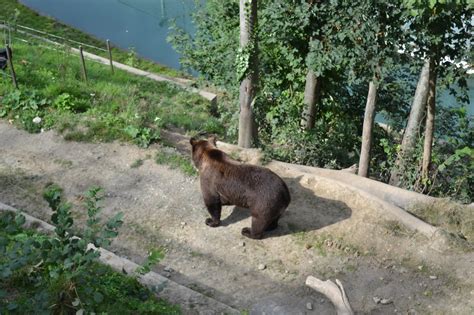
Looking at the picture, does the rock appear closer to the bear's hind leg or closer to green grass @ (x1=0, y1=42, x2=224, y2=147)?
the bear's hind leg

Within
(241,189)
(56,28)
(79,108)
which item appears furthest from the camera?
(56,28)

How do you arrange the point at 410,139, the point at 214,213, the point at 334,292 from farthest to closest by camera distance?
1. the point at 410,139
2. the point at 214,213
3. the point at 334,292

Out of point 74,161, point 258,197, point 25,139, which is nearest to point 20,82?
Result: point 25,139

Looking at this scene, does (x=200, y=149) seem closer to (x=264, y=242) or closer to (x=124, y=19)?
(x=264, y=242)

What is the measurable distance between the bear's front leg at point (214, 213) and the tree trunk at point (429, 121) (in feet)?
11.1

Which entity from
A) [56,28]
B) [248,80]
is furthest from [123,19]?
[248,80]

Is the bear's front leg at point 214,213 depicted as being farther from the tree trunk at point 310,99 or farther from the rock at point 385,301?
the tree trunk at point 310,99

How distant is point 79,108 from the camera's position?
34.3 ft

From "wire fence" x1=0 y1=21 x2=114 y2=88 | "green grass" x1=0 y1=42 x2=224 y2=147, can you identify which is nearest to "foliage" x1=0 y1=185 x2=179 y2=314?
"green grass" x1=0 y1=42 x2=224 y2=147

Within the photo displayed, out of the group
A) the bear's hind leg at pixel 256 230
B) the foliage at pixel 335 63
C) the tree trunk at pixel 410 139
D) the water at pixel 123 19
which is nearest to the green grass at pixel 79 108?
the foliage at pixel 335 63

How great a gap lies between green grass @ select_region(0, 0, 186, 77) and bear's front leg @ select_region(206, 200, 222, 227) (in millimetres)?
16936

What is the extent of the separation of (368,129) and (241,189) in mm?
2585

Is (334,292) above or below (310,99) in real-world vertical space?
below

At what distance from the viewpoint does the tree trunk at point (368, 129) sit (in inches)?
319
